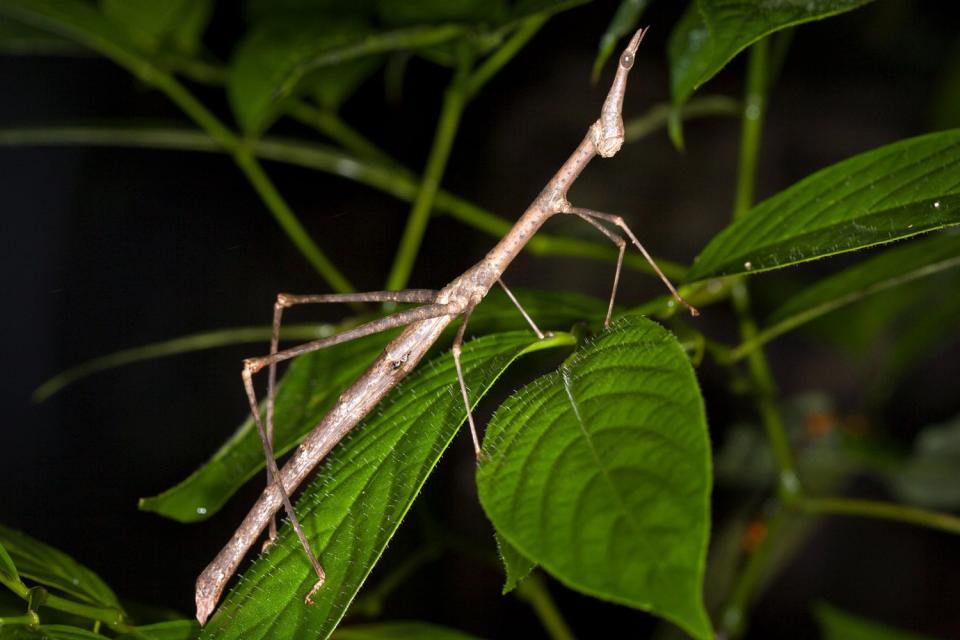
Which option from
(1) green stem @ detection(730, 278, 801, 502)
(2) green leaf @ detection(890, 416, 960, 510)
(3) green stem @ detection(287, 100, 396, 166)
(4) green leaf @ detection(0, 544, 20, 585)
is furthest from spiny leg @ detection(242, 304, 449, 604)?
(2) green leaf @ detection(890, 416, 960, 510)

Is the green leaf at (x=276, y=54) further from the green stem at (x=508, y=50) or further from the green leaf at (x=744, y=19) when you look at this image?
the green leaf at (x=744, y=19)

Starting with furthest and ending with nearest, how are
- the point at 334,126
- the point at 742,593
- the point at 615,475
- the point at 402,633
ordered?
the point at 334,126 < the point at 742,593 < the point at 402,633 < the point at 615,475

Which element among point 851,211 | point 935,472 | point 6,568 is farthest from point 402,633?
point 935,472

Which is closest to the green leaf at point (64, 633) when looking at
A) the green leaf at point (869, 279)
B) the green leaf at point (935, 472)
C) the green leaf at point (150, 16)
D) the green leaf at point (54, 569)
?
the green leaf at point (54, 569)

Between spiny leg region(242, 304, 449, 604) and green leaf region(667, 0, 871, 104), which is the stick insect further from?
green leaf region(667, 0, 871, 104)

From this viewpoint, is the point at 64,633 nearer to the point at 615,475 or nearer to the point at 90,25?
the point at 615,475

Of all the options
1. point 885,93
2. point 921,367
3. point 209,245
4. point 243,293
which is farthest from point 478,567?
point 885,93
